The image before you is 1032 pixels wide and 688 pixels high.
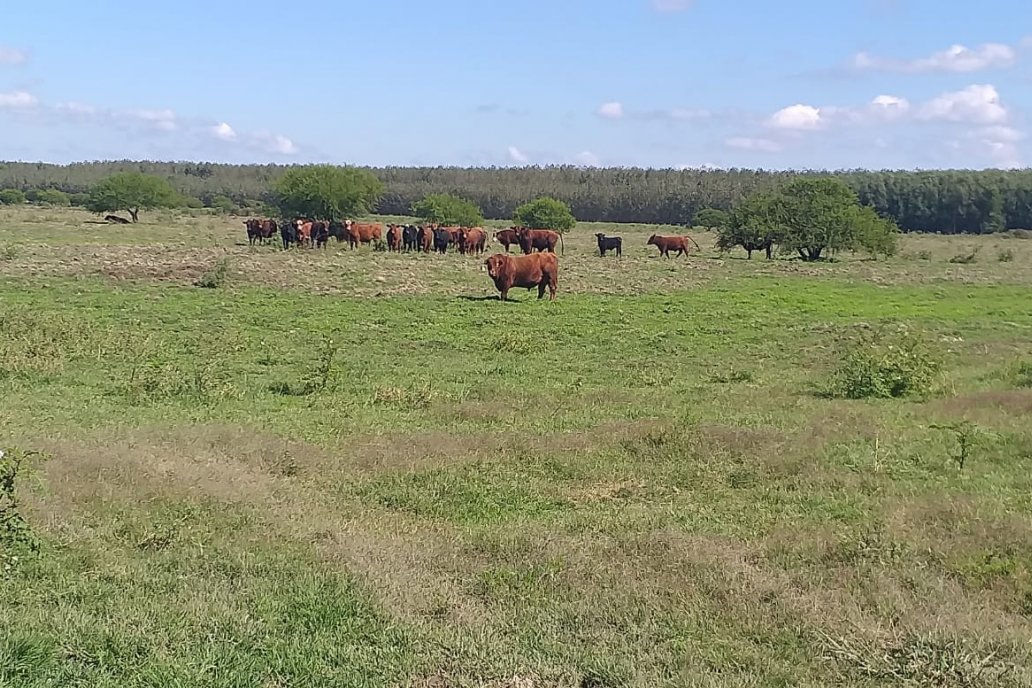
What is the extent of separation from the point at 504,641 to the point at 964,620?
2288 mm

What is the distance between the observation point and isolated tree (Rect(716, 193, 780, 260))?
134ft

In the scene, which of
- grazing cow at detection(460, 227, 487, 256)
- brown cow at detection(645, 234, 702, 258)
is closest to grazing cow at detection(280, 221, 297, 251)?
grazing cow at detection(460, 227, 487, 256)

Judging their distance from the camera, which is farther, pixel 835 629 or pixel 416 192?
pixel 416 192

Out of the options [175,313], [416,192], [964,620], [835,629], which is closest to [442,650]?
[835,629]

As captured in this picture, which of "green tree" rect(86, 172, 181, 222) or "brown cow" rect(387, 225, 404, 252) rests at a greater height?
"green tree" rect(86, 172, 181, 222)

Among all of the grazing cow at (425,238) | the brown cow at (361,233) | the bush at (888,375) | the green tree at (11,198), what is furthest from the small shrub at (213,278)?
the green tree at (11,198)

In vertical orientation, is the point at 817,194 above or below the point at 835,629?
above

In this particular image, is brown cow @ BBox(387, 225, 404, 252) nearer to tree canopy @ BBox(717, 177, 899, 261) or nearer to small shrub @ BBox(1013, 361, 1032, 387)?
tree canopy @ BBox(717, 177, 899, 261)

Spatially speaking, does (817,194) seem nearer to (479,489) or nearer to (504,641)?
(479,489)

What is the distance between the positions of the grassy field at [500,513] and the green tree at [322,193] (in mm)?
33011

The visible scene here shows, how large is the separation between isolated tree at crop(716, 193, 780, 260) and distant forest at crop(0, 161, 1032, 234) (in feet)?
135

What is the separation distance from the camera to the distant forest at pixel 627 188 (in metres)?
83.2

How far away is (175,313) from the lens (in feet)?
63.1

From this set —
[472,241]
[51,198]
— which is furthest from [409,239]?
[51,198]
